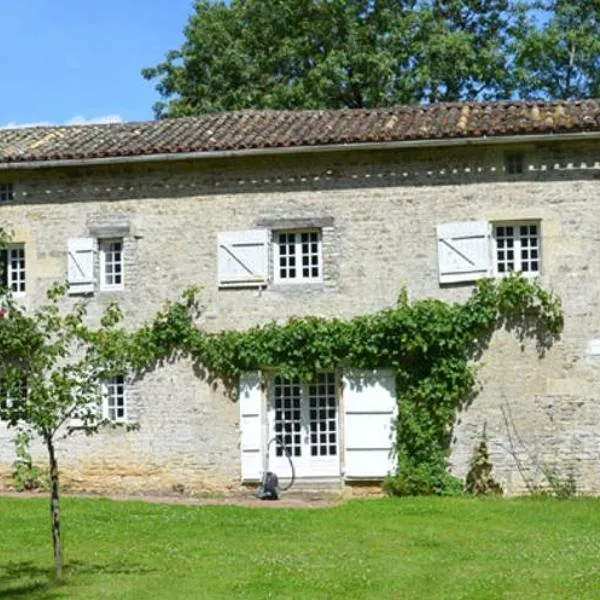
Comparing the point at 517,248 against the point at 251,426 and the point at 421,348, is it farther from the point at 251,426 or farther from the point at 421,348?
the point at 251,426

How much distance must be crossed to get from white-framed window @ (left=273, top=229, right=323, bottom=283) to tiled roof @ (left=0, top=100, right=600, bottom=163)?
1.56 meters

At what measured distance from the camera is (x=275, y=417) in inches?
743

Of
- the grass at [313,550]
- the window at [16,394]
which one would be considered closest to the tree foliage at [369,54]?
the grass at [313,550]

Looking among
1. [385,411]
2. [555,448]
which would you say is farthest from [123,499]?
[555,448]

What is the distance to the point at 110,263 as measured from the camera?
1953cm

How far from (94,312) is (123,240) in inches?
52.3

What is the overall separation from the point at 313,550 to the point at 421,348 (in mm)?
5706

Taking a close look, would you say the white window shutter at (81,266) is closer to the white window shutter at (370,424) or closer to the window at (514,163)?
the white window shutter at (370,424)

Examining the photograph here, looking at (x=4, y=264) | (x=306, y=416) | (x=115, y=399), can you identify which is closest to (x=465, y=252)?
(x=306, y=416)

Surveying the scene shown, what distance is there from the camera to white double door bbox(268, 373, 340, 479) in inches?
736

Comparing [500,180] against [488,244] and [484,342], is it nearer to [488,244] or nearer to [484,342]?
[488,244]

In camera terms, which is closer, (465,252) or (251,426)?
(465,252)

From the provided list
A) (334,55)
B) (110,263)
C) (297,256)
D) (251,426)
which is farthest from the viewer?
(334,55)

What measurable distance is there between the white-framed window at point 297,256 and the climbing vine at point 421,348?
0.81m
